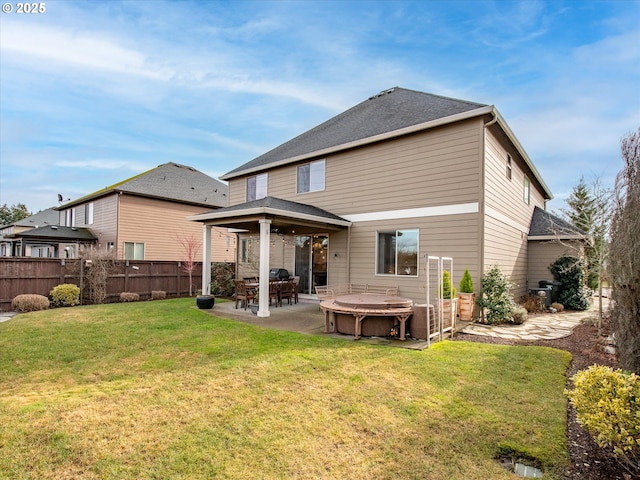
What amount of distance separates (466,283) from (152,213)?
59.7ft

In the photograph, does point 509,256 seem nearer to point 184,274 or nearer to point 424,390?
point 424,390

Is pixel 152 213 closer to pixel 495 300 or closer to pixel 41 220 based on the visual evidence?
pixel 495 300

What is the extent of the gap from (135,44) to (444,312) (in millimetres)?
10779

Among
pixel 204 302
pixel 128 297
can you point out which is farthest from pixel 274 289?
pixel 128 297

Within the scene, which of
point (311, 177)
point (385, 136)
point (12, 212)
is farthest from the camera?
point (12, 212)

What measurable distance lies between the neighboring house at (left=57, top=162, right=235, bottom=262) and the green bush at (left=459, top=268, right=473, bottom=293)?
570 inches

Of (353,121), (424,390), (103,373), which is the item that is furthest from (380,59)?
(103,373)

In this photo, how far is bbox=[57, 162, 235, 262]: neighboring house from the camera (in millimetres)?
18828

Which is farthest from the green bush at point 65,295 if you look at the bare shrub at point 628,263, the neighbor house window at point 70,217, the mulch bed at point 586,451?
the neighbor house window at point 70,217

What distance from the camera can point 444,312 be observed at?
24.3 feet

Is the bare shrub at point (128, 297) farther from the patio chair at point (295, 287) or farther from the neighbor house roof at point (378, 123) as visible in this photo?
the neighbor house roof at point (378, 123)

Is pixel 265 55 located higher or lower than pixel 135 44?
higher

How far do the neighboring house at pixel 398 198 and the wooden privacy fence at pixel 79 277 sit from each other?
3667mm

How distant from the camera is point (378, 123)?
1122 cm
